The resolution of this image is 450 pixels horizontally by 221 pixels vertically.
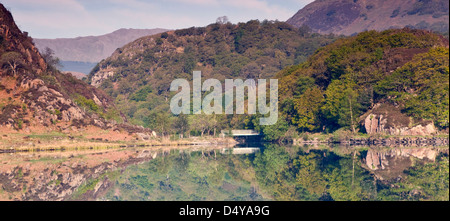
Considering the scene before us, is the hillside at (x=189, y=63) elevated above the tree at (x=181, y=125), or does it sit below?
above

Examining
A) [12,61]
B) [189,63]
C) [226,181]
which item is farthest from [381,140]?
[189,63]

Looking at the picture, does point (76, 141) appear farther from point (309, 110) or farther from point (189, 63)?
point (189, 63)

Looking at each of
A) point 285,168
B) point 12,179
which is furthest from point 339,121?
point 12,179

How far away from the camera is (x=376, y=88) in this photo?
73.2 metres

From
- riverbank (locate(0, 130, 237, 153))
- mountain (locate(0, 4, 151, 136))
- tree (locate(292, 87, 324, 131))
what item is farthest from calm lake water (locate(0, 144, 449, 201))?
tree (locate(292, 87, 324, 131))

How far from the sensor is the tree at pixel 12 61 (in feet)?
228

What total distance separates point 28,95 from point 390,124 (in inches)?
2108

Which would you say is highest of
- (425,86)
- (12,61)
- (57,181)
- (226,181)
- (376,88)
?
(12,61)

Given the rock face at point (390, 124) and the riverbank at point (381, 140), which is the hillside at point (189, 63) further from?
the rock face at point (390, 124)

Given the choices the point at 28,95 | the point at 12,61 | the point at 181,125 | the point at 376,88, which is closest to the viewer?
the point at 28,95

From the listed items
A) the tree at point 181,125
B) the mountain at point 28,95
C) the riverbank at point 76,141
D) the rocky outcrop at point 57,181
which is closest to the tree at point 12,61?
the mountain at point 28,95

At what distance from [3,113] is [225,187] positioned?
4552 centimetres

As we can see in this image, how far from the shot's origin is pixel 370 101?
246 feet
